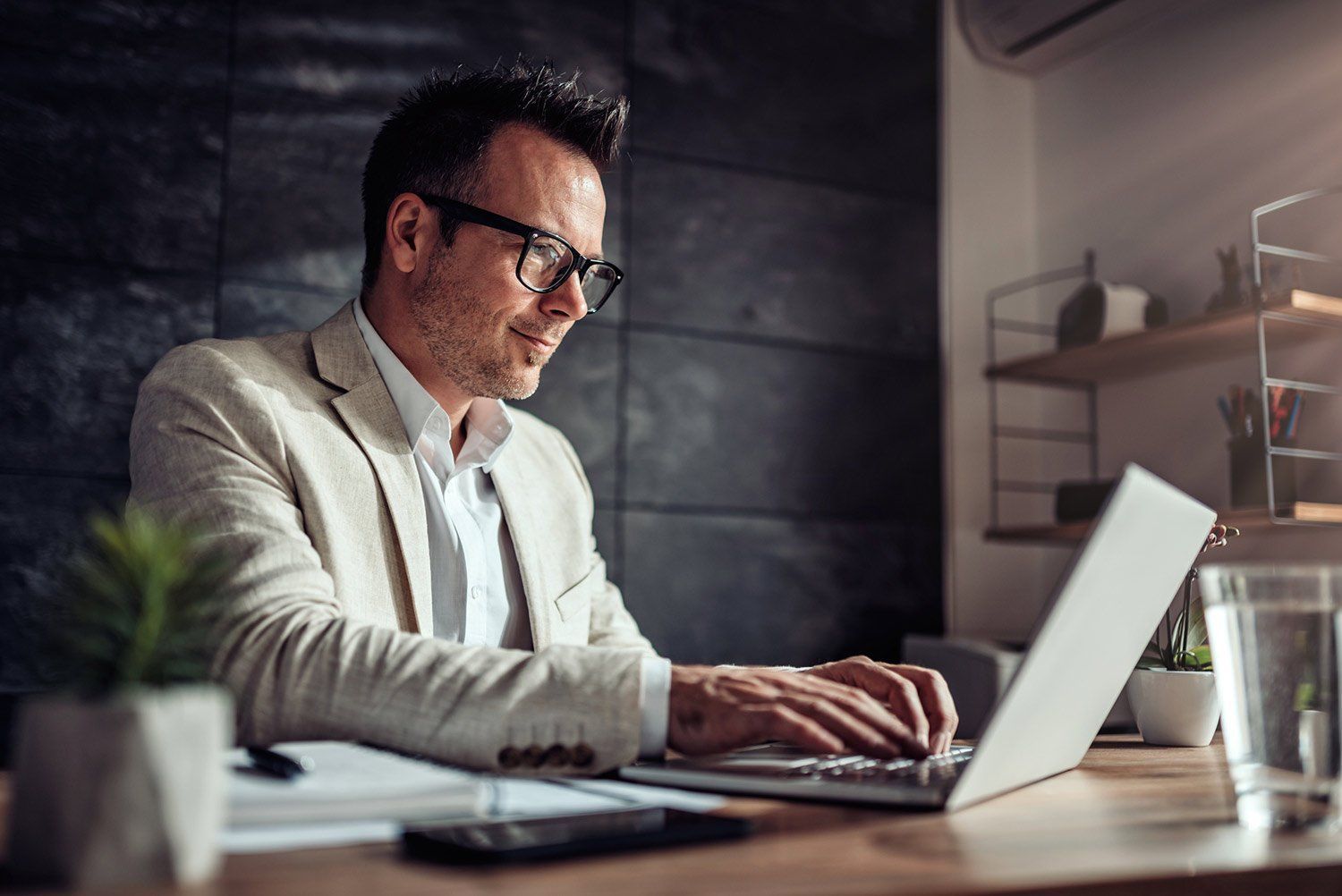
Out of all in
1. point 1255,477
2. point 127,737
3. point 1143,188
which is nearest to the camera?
point 127,737

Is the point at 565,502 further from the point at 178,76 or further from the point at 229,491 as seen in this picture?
the point at 178,76

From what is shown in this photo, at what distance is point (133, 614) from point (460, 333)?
1.27 meters

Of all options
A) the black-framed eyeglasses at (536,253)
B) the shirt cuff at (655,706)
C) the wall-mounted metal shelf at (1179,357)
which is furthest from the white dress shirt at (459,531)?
the wall-mounted metal shelf at (1179,357)

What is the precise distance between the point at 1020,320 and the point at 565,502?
2177mm

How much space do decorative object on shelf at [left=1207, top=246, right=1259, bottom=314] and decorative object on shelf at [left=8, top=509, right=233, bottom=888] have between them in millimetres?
2686

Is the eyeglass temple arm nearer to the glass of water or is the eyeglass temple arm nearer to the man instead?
the man

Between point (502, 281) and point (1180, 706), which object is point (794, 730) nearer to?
point (1180, 706)

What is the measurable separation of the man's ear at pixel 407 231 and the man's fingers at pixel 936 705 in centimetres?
105

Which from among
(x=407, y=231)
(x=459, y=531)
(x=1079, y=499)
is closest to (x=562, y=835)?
(x=459, y=531)

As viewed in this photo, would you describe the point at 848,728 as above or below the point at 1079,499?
below

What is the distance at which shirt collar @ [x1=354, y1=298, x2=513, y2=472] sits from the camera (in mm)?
1697

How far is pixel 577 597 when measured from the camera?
1.80m

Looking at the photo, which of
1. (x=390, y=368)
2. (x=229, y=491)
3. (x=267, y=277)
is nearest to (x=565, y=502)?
(x=390, y=368)

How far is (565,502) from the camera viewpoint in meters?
1.94
